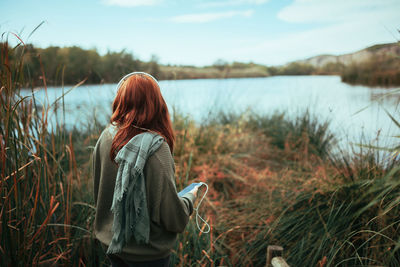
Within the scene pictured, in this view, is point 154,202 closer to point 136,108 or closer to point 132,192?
point 132,192

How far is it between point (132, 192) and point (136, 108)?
14.6 inches

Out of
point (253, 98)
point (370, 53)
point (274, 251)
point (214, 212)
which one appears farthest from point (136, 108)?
point (253, 98)

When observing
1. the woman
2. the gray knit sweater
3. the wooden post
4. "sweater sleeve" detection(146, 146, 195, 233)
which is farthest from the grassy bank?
"sweater sleeve" detection(146, 146, 195, 233)

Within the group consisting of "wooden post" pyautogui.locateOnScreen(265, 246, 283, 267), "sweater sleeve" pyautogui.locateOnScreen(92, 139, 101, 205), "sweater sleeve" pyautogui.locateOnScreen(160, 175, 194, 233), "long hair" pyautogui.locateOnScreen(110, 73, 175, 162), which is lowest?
"wooden post" pyautogui.locateOnScreen(265, 246, 283, 267)

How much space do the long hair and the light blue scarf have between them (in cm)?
8

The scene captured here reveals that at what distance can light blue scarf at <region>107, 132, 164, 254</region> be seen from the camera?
1.28 metres

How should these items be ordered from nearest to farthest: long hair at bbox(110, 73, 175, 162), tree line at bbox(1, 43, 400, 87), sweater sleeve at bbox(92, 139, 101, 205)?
long hair at bbox(110, 73, 175, 162) < sweater sleeve at bbox(92, 139, 101, 205) < tree line at bbox(1, 43, 400, 87)

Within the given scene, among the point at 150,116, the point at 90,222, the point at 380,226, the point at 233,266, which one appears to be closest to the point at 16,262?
the point at 90,222

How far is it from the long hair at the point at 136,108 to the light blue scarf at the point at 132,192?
79 millimetres

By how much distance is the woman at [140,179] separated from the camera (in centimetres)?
131

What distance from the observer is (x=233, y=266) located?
97.3 inches

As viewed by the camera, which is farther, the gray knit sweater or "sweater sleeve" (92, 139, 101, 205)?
"sweater sleeve" (92, 139, 101, 205)

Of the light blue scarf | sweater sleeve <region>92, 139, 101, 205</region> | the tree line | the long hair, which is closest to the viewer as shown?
the light blue scarf

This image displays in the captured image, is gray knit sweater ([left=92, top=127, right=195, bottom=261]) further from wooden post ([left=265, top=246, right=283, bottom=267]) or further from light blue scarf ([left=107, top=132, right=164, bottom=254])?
wooden post ([left=265, top=246, right=283, bottom=267])
